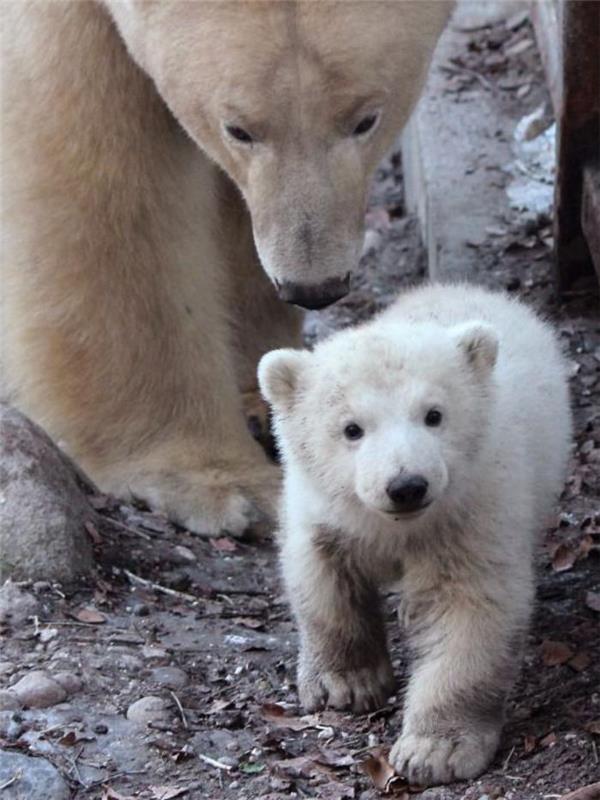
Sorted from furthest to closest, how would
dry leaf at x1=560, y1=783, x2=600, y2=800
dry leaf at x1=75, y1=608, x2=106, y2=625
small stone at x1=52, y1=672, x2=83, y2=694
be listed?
dry leaf at x1=75, y1=608, x2=106, y2=625, small stone at x1=52, y1=672, x2=83, y2=694, dry leaf at x1=560, y1=783, x2=600, y2=800

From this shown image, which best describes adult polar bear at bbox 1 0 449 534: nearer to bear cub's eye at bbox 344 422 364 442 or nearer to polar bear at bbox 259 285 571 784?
polar bear at bbox 259 285 571 784

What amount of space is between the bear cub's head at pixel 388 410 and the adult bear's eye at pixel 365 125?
31.2 inches

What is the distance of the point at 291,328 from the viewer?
617cm

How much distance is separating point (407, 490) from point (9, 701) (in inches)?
A: 45.8

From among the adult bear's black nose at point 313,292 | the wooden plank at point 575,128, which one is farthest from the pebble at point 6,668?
the wooden plank at point 575,128

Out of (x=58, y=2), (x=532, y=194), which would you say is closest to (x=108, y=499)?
(x=58, y=2)

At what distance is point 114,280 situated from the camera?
17.4 feet

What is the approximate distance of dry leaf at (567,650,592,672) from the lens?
4027 millimetres

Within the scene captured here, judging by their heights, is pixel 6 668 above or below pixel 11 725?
below

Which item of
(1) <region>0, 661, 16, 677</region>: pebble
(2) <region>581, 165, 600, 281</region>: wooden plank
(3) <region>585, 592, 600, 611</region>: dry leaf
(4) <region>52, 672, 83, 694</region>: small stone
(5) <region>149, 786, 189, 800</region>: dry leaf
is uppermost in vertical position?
(5) <region>149, 786, 189, 800</region>: dry leaf

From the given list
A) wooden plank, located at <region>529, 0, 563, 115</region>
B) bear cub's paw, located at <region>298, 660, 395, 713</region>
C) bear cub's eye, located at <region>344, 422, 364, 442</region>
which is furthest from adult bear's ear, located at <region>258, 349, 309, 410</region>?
wooden plank, located at <region>529, 0, 563, 115</region>

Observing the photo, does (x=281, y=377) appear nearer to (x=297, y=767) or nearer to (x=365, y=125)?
(x=297, y=767)

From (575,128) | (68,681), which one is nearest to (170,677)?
(68,681)

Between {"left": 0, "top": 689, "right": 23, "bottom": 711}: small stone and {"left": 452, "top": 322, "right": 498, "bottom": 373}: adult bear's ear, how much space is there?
1.30 meters
